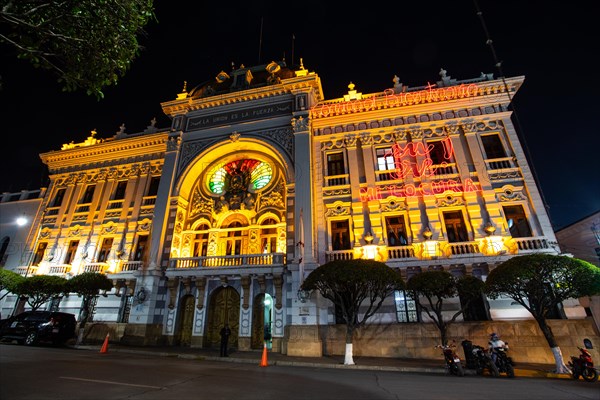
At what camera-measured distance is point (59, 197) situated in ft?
88.8

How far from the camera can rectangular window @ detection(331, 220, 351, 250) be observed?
19.5 meters

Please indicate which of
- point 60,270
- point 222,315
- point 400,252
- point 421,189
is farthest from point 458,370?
point 60,270

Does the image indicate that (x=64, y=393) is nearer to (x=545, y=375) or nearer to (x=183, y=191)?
(x=545, y=375)

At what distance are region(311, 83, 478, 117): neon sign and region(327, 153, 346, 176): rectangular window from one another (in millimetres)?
3385

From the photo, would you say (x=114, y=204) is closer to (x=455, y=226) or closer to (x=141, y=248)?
(x=141, y=248)

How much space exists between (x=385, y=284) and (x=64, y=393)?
40.7 ft

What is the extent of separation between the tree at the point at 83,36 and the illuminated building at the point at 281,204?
1291 centimetres

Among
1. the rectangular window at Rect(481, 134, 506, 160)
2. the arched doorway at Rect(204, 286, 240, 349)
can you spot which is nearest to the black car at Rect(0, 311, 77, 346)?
the arched doorway at Rect(204, 286, 240, 349)

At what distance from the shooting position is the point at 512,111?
1984 centimetres

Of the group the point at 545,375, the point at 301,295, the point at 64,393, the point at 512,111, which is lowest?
the point at 545,375

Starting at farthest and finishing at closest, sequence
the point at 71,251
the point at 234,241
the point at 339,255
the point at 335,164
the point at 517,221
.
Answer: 1. the point at 71,251
2. the point at 234,241
3. the point at 335,164
4. the point at 339,255
5. the point at 517,221

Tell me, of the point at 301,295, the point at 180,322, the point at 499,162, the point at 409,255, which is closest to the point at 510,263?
the point at 409,255

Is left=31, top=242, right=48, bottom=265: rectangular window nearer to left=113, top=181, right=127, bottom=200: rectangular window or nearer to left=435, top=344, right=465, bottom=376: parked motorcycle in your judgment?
left=113, top=181, right=127, bottom=200: rectangular window

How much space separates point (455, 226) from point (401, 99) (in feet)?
32.6
